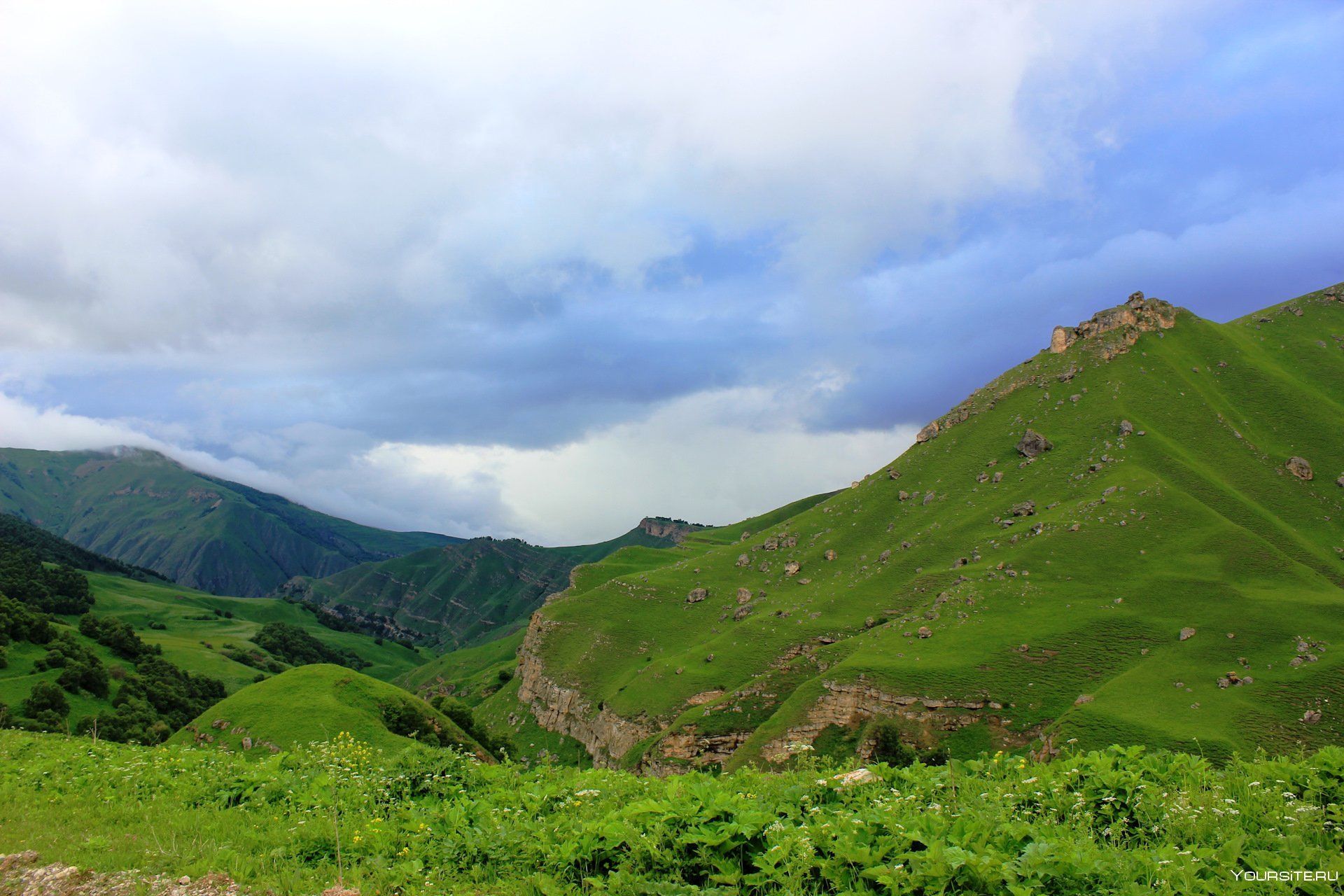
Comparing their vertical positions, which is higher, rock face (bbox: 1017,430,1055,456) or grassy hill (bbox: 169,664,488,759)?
rock face (bbox: 1017,430,1055,456)

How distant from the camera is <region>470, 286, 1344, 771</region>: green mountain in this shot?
92188 millimetres

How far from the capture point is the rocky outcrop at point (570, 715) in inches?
5108

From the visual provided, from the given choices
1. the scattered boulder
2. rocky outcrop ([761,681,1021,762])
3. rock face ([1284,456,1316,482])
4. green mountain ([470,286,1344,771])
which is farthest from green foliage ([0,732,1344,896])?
rock face ([1284,456,1316,482])

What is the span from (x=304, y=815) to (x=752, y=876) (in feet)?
35.2

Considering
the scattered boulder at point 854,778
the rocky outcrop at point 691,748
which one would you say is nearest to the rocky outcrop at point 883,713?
the rocky outcrop at point 691,748

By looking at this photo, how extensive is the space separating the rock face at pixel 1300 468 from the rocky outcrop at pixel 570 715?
501 ft

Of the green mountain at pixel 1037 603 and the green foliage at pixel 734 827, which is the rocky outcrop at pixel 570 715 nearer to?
the green mountain at pixel 1037 603

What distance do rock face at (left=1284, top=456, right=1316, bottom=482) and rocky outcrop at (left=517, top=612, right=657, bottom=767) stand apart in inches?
6012

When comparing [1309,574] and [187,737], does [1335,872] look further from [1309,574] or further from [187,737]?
[1309,574]

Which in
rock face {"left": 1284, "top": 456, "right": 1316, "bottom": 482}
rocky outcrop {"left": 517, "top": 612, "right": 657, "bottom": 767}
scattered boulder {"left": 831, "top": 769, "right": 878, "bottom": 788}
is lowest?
rocky outcrop {"left": 517, "top": 612, "right": 657, "bottom": 767}

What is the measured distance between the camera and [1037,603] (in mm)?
118500

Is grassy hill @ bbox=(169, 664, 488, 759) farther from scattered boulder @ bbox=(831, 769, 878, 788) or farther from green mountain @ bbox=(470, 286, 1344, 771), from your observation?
green mountain @ bbox=(470, 286, 1344, 771)

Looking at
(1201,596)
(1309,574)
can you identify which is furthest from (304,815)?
(1309,574)

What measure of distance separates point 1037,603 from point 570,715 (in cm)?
10091
